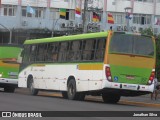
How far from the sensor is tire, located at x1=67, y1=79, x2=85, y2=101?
25.0 m

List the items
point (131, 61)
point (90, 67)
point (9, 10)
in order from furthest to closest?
point (9, 10) < point (90, 67) < point (131, 61)

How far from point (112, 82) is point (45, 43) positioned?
6551 mm

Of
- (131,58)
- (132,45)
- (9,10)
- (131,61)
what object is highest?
(9,10)

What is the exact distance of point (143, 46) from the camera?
2338 centimetres

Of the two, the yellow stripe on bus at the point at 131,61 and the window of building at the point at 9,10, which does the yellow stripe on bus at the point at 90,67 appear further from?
the window of building at the point at 9,10

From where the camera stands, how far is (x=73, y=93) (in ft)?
82.6

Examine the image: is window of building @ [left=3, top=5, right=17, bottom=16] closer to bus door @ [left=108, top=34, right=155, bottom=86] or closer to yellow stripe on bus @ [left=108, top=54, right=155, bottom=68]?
bus door @ [left=108, top=34, right=155, bottom=86]

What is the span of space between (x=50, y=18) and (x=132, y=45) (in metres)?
51.9

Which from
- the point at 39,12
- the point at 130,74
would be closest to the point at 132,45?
the point at 130,74

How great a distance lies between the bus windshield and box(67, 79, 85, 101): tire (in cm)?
320

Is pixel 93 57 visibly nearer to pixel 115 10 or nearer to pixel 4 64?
pixel 4 64

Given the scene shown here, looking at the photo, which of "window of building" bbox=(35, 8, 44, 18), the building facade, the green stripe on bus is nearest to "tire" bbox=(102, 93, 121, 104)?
the green stripe on bus

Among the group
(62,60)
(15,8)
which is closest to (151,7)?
(15,8)

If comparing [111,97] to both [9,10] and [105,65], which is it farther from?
[9,10]
